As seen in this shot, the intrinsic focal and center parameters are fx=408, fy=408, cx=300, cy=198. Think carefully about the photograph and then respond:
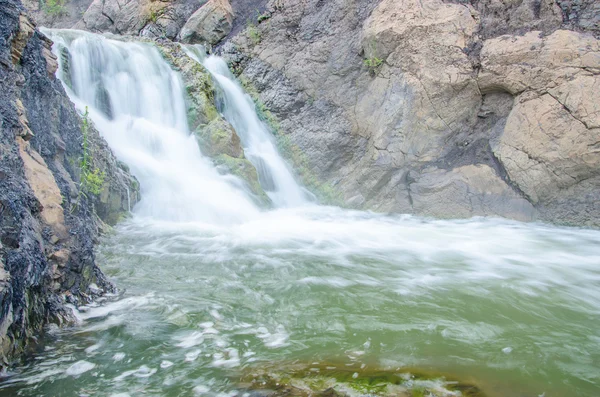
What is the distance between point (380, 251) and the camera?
6.05 m

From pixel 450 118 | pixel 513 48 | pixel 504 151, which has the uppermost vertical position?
pixel 513 48

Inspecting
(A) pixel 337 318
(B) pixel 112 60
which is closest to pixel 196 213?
(A) pixel 337 318

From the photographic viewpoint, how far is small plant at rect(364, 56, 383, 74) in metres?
9.95

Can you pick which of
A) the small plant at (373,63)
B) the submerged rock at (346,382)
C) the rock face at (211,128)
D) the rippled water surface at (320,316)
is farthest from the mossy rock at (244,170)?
the submerged rock at (346,382)

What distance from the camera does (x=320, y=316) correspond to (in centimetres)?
347

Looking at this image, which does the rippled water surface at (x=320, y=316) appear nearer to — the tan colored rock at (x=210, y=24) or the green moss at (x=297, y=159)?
the green moss at (x=297, y=159)

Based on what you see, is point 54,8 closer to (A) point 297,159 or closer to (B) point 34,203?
(A) point 297,159

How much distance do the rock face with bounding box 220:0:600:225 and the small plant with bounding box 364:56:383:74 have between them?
4 cm

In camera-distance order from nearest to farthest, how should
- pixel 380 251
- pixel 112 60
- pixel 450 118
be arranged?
pixel 380 251 < pixel 450 118 < pixel 112 60

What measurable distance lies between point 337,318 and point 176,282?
180 centimetres

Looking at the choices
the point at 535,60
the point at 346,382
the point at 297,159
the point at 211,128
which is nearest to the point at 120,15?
the point at 211,128

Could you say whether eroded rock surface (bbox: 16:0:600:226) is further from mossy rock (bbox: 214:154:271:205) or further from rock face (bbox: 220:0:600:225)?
mossy rock (bbox: 214:154:271:205)

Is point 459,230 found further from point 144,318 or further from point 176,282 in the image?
point 144,318

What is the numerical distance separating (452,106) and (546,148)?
6.98 ft
